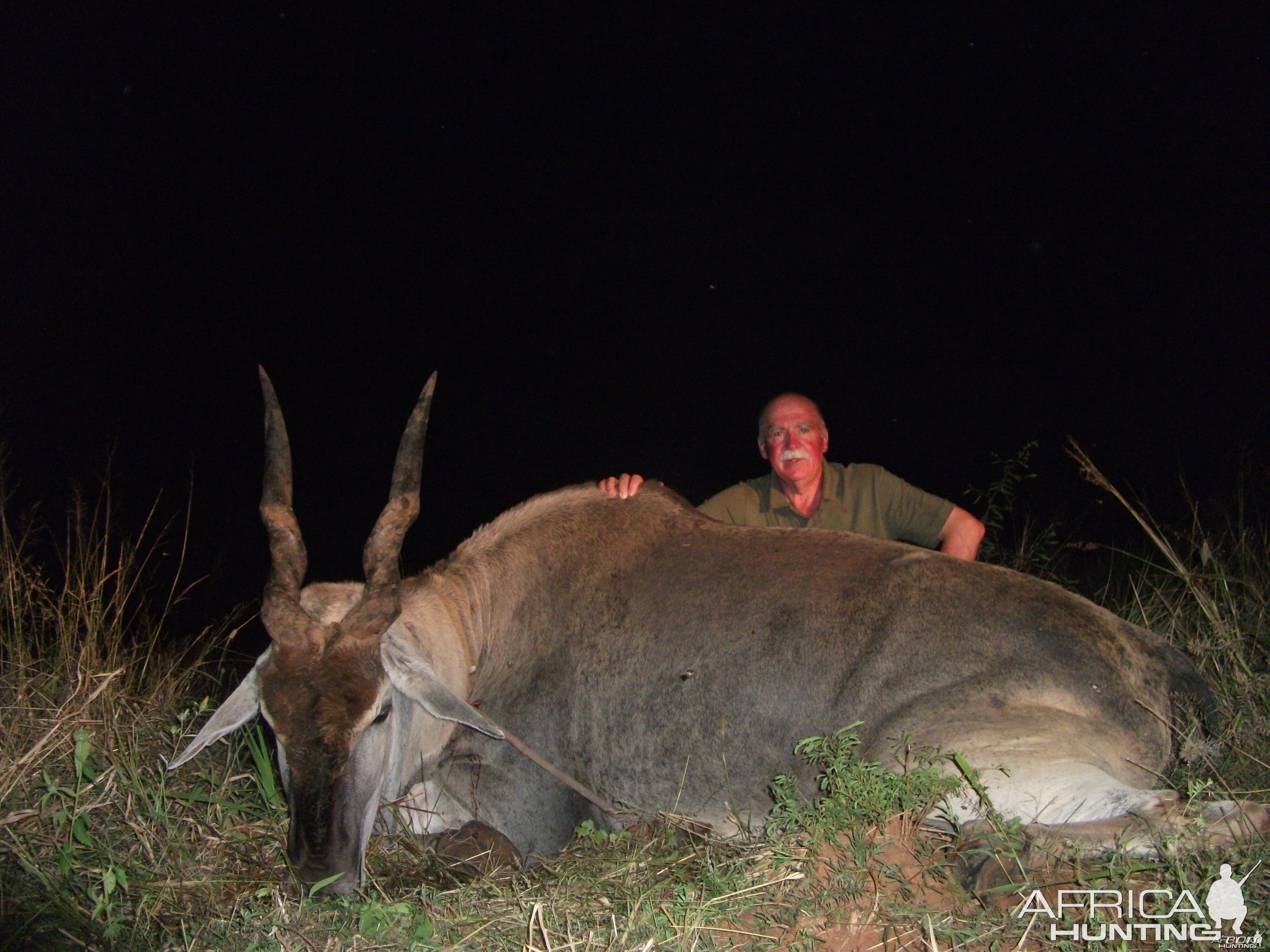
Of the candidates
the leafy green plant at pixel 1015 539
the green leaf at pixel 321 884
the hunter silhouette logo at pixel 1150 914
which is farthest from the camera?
the leafy green plant at pixel 1015 539

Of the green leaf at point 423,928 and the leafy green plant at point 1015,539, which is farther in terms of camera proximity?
the leafy green plant at point 1015,539

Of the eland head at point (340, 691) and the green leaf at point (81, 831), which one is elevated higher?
the eland head at point (340, 691)

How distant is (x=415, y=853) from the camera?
3510 millimetres

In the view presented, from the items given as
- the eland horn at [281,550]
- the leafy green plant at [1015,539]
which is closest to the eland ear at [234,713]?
the eland horn at [281,550]

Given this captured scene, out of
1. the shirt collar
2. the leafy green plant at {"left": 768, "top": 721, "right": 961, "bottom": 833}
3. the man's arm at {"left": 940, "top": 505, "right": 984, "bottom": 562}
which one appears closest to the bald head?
the shirt collar

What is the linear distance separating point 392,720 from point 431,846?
519 mm

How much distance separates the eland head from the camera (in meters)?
3.11

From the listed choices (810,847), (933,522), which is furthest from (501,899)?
(933,522)

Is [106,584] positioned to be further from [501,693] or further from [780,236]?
[780,236]

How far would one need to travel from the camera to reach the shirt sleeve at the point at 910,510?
488 centimetres

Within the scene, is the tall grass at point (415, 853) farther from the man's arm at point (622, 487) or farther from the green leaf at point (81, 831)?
the man's arm at point (622, 487)

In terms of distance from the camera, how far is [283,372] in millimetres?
24094

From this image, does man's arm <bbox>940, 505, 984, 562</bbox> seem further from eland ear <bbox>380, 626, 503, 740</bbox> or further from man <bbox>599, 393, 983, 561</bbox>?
eland ear <bbox>380, 626, 503, 740</bbox>

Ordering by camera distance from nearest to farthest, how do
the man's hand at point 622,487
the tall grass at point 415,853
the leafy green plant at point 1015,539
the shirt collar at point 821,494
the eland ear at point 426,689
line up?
the tall grass at point 415,853
the eland ear at point 426,689
the man's hand at point 622,487
the shirt collar at point 821,494
the leafy green plant at point 1015,539
